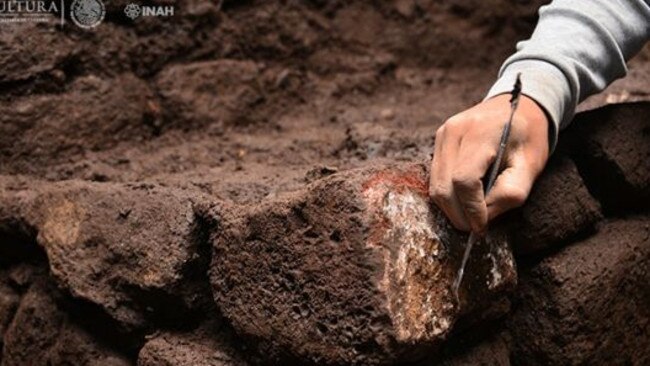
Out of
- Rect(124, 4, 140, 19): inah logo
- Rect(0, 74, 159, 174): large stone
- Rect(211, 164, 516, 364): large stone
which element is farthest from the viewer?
Rect(124, 4, 140, 19): inah logo

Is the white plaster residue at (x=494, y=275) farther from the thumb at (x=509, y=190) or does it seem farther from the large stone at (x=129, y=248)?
the large stone at (x=129, y=248)

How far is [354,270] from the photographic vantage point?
104 centimetres

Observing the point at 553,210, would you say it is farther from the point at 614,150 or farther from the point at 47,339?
the point at 47,339

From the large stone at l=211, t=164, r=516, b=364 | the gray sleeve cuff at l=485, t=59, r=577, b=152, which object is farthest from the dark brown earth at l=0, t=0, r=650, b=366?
the gray sleeve cuff at l=485, t=59, r=577, b=152

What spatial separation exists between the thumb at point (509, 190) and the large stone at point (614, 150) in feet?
0.77

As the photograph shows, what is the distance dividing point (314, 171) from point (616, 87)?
32.2 inches

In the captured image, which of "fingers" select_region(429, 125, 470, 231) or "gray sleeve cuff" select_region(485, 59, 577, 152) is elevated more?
"gray sleeve cuff" select_region(485, 59, 577, 152)

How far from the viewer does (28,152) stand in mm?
1583

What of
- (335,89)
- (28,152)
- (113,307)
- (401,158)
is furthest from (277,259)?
(335,89)

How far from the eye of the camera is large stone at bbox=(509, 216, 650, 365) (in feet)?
4.02

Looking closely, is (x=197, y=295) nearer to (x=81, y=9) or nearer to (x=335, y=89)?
(x=81, y=9)

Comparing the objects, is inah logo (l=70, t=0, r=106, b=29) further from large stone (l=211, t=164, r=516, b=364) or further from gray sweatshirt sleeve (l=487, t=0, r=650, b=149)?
gray sweatshirt sleeve (l=487, t=0, r=650, b=149)

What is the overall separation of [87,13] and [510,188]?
955mm

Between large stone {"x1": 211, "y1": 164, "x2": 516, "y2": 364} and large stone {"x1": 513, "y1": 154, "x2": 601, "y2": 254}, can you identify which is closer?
large stone {"x1": 211, "y1": 164, "x2": 516, "y2": 364}
